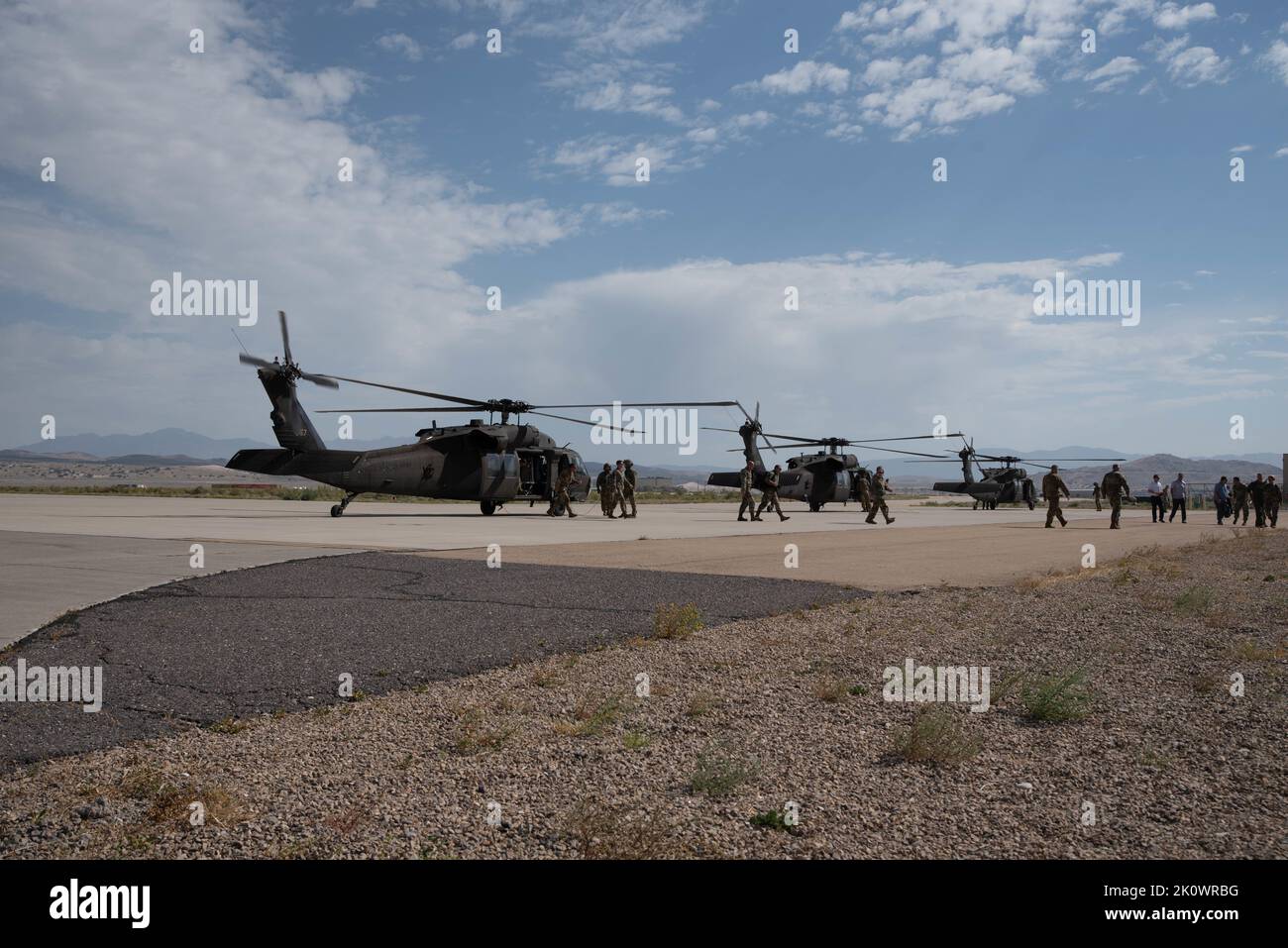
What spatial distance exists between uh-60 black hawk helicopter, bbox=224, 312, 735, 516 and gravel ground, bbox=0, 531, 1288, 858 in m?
19.3

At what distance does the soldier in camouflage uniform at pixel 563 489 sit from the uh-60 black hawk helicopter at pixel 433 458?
0.18 meters

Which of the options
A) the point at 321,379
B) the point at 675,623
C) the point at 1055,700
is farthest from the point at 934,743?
the point at 321,379

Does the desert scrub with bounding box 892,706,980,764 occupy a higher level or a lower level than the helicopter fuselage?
lower

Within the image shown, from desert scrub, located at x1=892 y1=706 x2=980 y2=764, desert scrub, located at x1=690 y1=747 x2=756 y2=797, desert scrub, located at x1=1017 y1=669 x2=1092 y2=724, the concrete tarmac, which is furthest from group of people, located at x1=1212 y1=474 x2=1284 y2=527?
desert scrub, located at x1=690 y1=747 x2=756 y2=797

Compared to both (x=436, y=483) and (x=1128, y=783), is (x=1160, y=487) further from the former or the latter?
(x=1128, y=783)

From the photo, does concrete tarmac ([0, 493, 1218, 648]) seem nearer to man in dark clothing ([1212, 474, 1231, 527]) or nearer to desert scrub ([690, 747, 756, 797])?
man in dark clothing ([1212, 474, 1231, 527])

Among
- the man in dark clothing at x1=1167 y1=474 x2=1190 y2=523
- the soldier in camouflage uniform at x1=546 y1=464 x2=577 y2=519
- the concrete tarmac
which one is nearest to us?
the concrete tarmac

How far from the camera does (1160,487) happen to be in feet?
119

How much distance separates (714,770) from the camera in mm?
4535

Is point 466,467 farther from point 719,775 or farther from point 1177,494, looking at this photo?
point 1177,494

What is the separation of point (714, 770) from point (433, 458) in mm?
24812

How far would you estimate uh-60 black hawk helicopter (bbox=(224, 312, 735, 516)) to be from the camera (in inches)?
1001
